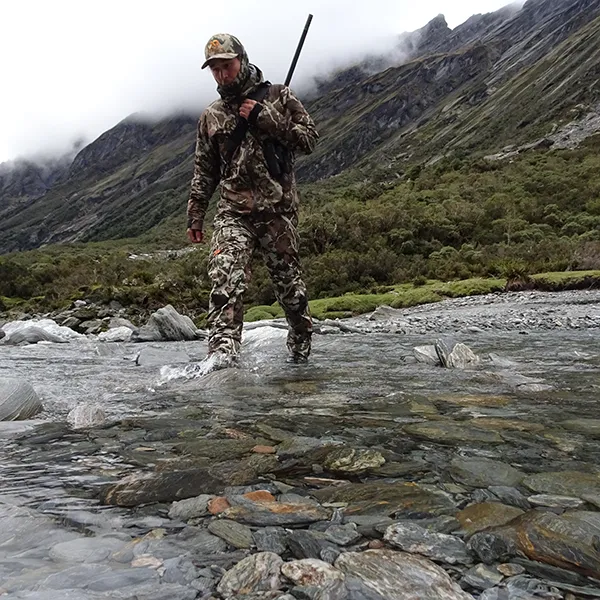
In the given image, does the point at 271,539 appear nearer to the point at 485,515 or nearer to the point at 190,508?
the point at 190,508

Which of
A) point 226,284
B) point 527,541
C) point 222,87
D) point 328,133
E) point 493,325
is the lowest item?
point 493,325

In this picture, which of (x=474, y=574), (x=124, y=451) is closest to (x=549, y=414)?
(x=474, y=574)

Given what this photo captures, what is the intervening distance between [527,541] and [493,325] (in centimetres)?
1110

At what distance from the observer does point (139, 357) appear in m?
7.85

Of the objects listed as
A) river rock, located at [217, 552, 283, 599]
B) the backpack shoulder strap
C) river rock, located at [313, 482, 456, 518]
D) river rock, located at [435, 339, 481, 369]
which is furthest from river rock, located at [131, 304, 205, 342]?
river rock, located at [217, 552, 283, 599]

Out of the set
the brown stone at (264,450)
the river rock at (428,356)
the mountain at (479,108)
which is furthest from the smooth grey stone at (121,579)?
the mountain at (479,108)

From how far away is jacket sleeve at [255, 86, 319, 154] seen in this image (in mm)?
5430

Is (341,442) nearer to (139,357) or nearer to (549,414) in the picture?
Result: (549,414)

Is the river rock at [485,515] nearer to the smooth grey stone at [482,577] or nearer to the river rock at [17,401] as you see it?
the smooth grey stone at [482,577]

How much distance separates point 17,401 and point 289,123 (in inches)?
150

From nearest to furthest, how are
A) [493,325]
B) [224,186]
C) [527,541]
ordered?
[527,541] < [224,186] < [493,325]

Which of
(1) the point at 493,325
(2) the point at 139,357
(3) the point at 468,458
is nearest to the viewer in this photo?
(3) the point at 468,458

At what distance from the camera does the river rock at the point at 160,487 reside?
72.8 inches

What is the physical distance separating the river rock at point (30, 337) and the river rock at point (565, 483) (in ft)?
47.1
